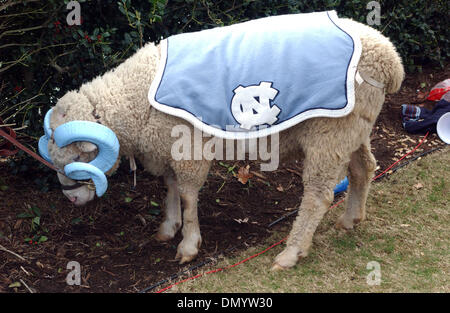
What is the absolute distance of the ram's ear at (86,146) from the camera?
3385mm

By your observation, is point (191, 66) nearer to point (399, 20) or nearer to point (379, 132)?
point (379, 132)

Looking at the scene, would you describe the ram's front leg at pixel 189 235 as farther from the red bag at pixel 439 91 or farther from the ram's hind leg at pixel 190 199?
the red bag at pixel 439 91

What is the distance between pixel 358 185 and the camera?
4102mm

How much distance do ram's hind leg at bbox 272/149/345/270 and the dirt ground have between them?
529 millimetres

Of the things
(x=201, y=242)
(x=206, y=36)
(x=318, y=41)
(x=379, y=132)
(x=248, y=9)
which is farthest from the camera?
(x=379, y=132)

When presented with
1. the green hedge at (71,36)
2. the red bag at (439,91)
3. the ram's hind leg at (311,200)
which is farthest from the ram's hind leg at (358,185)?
the red bag at (439,91)

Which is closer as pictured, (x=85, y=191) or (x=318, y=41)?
(x=318, y=41)

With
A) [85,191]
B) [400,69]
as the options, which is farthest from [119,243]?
[400,69]

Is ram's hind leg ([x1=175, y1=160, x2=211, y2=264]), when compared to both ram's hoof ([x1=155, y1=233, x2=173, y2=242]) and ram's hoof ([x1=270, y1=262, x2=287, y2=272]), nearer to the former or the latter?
ram's hoof ([x1=155, y1=233, x2=173, y2=242])

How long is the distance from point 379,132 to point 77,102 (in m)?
3.86

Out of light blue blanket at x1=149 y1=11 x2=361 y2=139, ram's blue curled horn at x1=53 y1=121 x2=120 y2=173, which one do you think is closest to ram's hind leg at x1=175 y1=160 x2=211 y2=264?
light blue blanket at x1=149 y1=11 x2=361 y2=139

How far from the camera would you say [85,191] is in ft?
12.0

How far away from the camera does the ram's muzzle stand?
10.8ft

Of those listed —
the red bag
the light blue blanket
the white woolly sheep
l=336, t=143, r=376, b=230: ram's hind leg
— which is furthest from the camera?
the red bag
